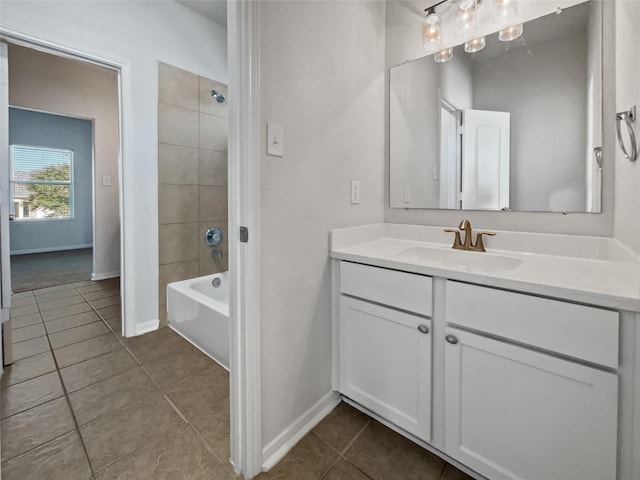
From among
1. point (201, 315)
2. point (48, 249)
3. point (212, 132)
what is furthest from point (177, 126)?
point (48, 249)

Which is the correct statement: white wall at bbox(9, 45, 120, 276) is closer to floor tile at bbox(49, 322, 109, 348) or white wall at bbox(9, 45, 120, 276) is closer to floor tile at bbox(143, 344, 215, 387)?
floor tile at bbox(49, 322, 109, 348)

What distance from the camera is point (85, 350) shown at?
6.26 ft

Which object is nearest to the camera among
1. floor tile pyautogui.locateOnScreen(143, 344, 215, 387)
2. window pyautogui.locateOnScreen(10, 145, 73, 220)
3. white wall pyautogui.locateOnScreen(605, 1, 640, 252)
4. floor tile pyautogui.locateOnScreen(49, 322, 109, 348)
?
white wall pyautogui.locateOnScreen(605, 1, 640, 252)

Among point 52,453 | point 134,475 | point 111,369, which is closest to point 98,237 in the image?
point 111,369

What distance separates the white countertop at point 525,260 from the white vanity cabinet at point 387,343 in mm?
79

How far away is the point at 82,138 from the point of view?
17.6 feet

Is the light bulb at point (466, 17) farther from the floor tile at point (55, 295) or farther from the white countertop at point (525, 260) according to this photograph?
the floor tile at point (55, 295)

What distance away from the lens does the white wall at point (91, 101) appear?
3418mm

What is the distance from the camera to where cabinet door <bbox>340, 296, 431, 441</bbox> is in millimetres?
1096

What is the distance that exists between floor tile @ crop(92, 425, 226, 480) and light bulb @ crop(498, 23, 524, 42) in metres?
2.19

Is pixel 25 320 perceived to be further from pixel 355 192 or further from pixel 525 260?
pixel 525 260

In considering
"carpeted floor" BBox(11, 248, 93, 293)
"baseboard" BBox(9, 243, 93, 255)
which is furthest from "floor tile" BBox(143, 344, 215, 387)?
"baseboard" BBox(9, 243, 93, 255)

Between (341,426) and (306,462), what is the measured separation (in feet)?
0.78

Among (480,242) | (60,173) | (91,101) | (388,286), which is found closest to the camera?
(388,286)
